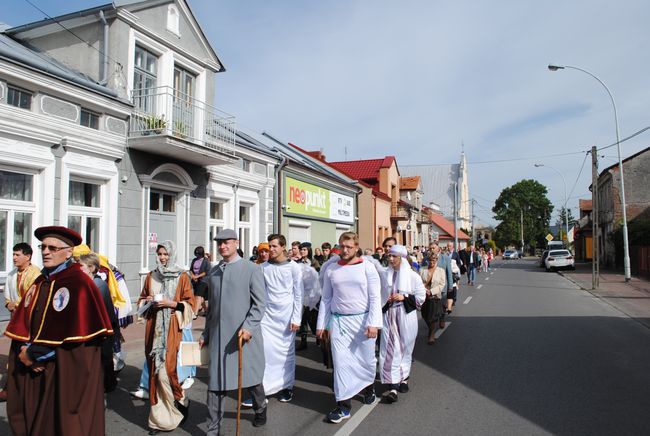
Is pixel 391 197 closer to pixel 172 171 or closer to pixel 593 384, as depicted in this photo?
pixel 172 171

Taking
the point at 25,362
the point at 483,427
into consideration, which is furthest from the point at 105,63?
the point at 483,427

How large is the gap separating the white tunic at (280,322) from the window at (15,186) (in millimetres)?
5895

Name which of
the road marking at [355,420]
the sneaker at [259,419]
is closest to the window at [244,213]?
the road marking at [355,420]

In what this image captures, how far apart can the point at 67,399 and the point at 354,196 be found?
24.1m

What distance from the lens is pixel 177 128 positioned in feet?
41.6

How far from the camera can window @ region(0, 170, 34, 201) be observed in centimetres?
904

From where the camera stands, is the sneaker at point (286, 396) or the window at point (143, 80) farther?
the window at point (143, 80)

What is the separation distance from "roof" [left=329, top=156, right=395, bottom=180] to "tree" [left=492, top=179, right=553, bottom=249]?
57.7m

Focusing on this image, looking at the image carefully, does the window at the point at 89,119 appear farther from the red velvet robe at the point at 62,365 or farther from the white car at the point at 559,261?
the white car at the point at 559,261

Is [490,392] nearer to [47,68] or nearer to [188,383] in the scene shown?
[188,383]

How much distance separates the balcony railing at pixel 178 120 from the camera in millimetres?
11461

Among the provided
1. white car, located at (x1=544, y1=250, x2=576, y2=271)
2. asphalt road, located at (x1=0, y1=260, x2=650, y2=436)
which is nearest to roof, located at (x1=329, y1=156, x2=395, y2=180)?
white car, located at (x1=544, y1=250, x2=576, y2=271)

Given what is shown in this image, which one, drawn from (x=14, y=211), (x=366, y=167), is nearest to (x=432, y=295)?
(x=14, y=211)

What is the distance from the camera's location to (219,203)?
1523 cm
